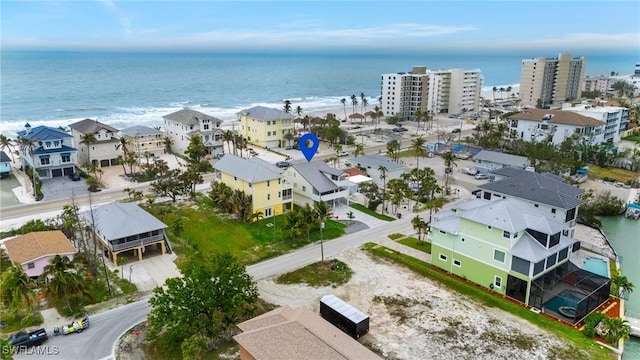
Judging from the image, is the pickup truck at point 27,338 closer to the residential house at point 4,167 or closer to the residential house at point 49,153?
the residential house at point 49,153

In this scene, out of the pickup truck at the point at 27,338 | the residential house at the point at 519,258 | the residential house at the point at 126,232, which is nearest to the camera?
the pickup truck at the point at 27,338

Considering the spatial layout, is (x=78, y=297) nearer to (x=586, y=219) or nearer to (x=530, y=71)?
(x=586, y=219)

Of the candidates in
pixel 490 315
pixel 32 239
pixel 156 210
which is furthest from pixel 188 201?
pixel 490 315

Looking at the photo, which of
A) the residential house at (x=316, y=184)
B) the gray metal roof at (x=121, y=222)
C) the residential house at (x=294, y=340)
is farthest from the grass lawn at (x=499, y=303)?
the gray metal roof at (x=121, y=222)

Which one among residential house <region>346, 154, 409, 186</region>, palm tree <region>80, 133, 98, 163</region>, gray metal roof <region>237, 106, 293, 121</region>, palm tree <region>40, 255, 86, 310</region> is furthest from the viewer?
gray metal roof <region>237, 106, 293, 121</region>

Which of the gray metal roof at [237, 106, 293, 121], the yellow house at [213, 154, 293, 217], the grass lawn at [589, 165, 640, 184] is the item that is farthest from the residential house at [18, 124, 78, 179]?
the grass lawn at [589, 165, 640, 184]

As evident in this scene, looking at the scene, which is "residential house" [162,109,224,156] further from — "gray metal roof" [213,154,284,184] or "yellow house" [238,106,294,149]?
"gray metal roof" [213,154,284,184]

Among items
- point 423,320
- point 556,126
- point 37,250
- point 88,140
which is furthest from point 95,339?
point 556,126

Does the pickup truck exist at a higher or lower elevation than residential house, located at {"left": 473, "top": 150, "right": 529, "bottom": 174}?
lower
